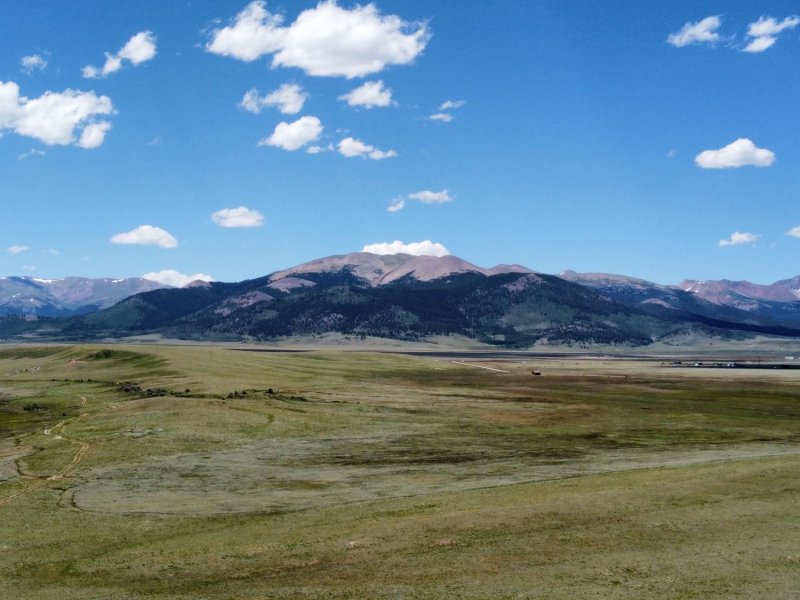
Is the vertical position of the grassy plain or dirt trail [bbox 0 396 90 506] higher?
the grassy plain

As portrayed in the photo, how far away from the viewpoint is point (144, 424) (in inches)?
3091

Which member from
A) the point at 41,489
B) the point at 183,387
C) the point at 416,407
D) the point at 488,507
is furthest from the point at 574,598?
the point at 183,387

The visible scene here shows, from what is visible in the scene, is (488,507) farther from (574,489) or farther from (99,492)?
(99,492)

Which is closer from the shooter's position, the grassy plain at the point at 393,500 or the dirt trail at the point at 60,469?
the grassy plain at the point at 393,500

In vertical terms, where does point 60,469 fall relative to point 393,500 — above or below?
below

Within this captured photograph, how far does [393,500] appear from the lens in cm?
4309

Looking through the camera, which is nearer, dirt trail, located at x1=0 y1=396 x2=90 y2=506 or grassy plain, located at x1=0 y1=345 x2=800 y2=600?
grassy plain, located at x1=0 y1=345 x2=800 y2=600

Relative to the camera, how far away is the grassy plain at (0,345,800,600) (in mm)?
28719

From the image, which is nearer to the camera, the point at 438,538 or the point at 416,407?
the point at 438,538

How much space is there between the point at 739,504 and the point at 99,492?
3786 centimetres

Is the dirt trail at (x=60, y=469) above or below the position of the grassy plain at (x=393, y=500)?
below

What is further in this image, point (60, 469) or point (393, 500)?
point (60, 469)

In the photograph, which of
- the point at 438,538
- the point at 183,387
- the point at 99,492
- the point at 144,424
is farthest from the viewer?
the point at 183,387

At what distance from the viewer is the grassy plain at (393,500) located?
28719 mm
